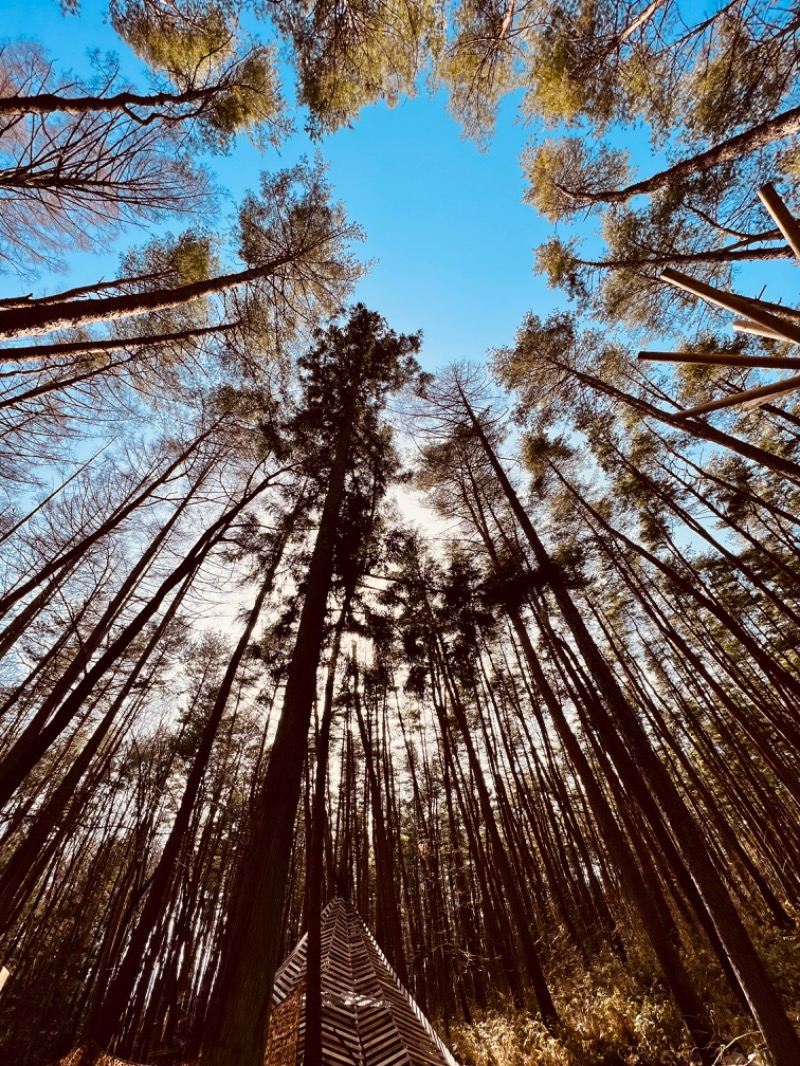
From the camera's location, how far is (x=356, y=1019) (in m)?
4.35

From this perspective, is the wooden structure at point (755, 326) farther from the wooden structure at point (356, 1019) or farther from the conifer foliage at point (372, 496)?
the wooden structure at point (356, 1019)

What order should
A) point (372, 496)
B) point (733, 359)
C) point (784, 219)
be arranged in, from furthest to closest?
point (372, 496), point (784, 219), point (733, 359)

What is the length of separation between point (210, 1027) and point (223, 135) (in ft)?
30.5

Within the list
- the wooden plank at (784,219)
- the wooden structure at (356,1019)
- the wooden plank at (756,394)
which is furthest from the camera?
the wooden structure at (356,1019)

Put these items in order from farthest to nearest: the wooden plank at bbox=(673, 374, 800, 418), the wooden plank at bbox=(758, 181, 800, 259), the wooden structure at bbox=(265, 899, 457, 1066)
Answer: the wooden structure at bbox=(265, 899, 457, 1066), the wooden plank at bbox=(758, 181, 800, 259), the wooden plank at bbox=(673, 374, 800, 418)

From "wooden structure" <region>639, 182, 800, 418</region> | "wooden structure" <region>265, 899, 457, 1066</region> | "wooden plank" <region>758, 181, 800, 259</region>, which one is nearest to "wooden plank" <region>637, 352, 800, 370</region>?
"wooden structure" <region>639, 182, 800, 418</region>

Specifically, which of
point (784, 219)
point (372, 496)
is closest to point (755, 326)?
point (784, 219)

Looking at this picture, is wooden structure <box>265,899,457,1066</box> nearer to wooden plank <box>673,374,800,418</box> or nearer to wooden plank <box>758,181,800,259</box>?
wooden plank <box>673,374,800,418</box>

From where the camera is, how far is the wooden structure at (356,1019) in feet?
12.4

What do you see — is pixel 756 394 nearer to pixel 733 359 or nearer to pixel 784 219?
pixel 733 359

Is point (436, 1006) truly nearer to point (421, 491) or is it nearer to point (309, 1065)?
point (309, 1065)

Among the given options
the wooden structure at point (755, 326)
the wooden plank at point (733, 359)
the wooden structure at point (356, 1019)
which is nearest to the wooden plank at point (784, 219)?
the wooden structure at point (755, 326)

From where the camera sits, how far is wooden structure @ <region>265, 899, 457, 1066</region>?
12.4 ft

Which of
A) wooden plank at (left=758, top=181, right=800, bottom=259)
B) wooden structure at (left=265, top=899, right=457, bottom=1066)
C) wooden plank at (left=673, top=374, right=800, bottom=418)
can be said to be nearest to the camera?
wooden plank at (left=673, top=374, right=800, bottom=418)
